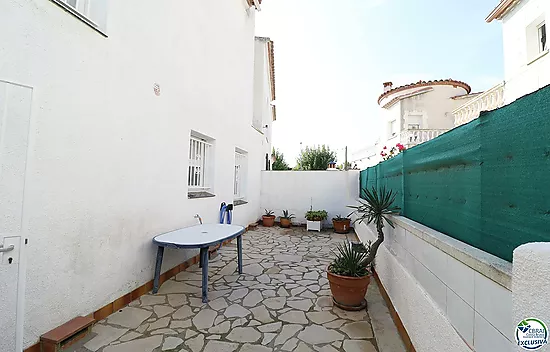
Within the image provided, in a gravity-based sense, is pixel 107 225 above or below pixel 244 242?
above

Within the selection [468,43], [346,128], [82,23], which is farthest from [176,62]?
[346,128]

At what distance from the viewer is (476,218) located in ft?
5.12

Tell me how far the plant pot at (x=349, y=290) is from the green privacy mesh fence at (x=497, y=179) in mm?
1271

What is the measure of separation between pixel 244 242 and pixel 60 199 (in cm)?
485

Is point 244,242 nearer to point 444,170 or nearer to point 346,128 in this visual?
point 444,170

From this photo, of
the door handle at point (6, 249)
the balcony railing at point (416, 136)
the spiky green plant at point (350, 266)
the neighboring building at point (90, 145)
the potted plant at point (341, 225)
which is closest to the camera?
the door handle at point (6, 249)

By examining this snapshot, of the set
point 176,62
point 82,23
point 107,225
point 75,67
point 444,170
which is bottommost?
point 107,225

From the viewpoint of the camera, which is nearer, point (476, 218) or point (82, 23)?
point (476, 218)

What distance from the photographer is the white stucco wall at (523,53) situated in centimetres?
648

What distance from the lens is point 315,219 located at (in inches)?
349

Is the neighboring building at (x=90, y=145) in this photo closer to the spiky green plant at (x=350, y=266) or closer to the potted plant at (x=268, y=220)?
the spiky green plant at (x=350, y=266)

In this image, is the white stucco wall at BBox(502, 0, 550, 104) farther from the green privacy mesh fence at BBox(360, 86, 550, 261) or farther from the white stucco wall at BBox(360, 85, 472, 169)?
the green privacy mesh fence at BBox(360, 86, 550, 261)

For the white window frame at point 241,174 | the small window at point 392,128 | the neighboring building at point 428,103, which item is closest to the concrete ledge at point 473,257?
the white window frame at point 241,174

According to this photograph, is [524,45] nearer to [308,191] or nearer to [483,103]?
[483,103]
